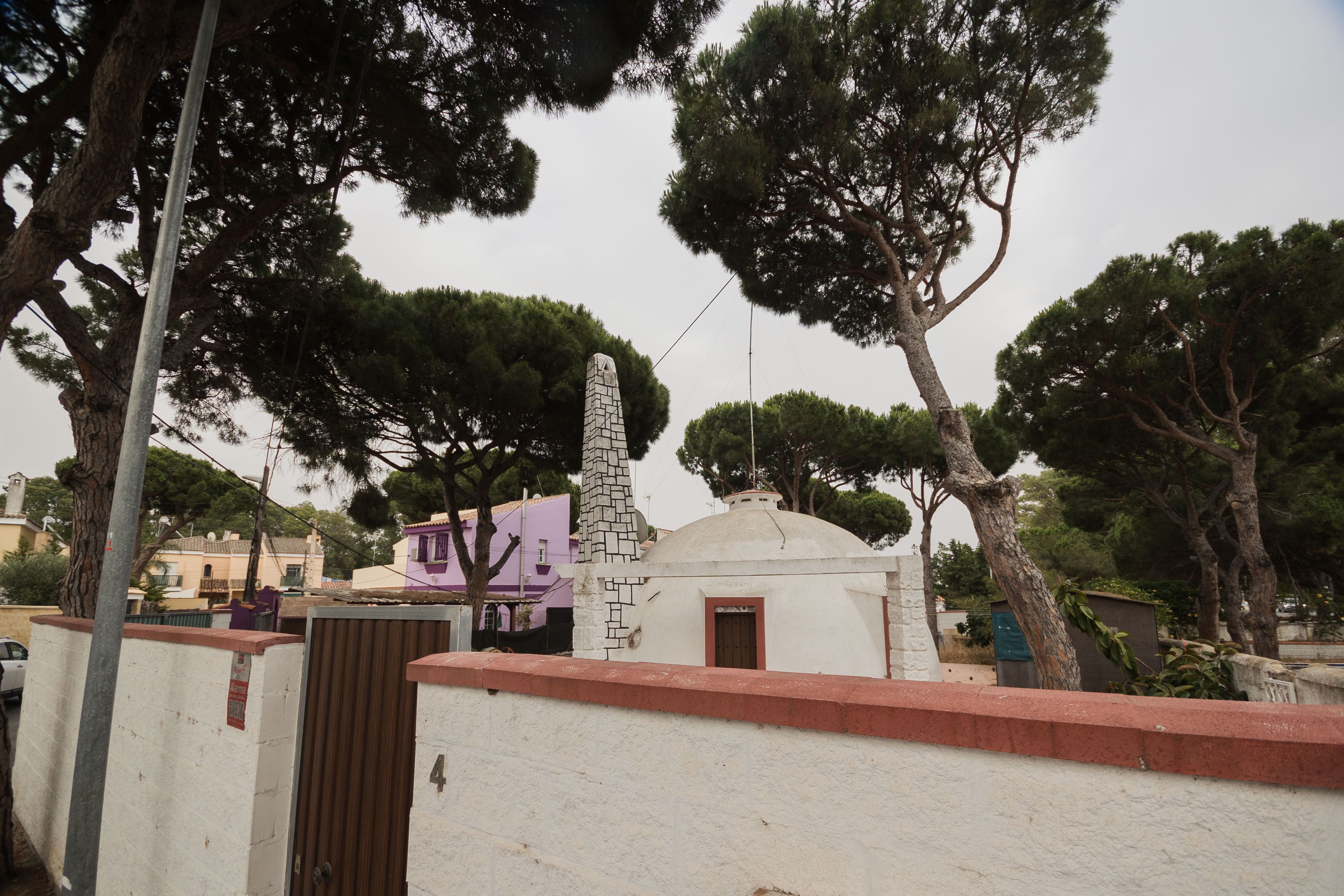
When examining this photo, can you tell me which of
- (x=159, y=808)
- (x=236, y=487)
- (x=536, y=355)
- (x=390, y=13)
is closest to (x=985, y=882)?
(x=159, y=808)

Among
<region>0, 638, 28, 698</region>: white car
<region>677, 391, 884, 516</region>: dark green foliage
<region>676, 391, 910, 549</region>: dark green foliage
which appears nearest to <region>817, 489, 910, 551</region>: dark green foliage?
<region>676, 391, 910, 549</region>: dark green foliage

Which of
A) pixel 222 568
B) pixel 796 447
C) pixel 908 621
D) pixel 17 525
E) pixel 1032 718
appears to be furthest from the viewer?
pixel 222 568

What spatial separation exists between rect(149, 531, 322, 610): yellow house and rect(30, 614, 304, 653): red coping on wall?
108 feet

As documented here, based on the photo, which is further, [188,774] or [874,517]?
[874,517]

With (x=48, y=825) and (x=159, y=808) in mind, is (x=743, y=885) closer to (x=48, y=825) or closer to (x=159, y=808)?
(x=159, y=808)

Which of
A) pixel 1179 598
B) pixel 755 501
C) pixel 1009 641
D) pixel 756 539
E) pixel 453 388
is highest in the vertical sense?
pixel 453 388

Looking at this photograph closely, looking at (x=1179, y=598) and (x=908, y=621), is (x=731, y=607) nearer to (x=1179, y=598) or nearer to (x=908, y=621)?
(x=908, y=621)

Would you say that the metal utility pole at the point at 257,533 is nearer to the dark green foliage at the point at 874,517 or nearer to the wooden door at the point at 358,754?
the wooden door at the point at 358,754

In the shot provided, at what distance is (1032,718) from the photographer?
1331mm

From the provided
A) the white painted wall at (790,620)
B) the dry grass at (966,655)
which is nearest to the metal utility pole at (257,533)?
the white painted wall at (790,620)

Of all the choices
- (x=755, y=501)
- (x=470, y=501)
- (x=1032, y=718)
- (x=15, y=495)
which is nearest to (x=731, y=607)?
(x=755, y=501)

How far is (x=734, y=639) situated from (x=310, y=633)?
24.9 ft

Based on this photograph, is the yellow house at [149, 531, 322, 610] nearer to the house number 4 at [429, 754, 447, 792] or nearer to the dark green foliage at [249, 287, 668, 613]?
the dark green foliage at [249, 287, 668, 613]

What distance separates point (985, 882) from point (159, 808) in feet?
16.6
